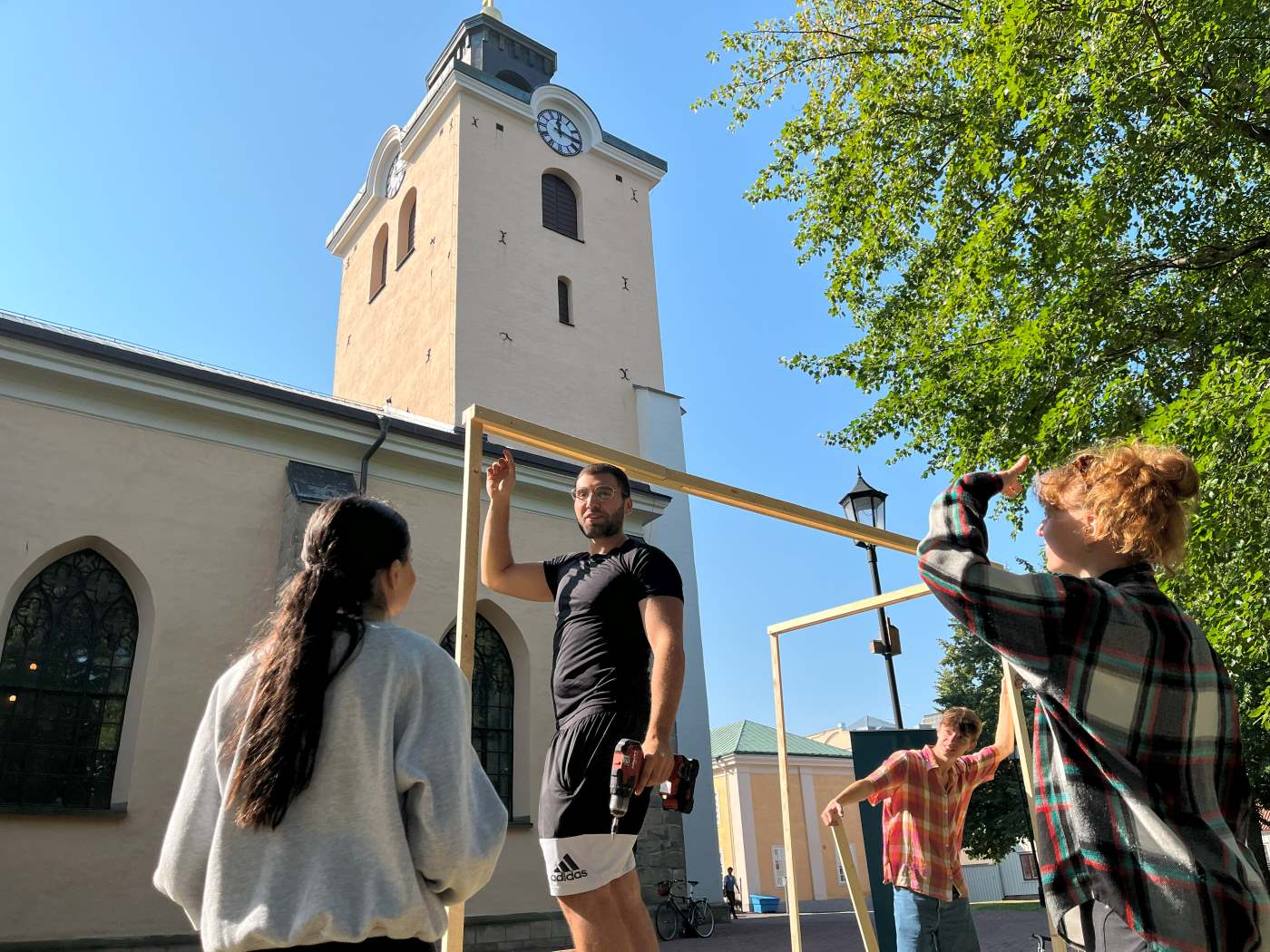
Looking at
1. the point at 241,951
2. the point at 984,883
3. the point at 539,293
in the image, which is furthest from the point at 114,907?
the point at 984,883

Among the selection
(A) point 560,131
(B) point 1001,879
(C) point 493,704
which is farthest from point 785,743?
(B) point 1001,879

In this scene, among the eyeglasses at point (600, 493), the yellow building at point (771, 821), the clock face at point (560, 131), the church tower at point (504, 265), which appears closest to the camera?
the eyeglasses at point (600, 493)

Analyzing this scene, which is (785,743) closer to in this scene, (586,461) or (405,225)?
(586,461)

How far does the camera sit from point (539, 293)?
23.4m

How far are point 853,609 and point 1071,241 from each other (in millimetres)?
5275

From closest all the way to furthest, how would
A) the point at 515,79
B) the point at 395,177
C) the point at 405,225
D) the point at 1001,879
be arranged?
the point at 405,225 < the point at 395,177 < the point at 515,79 < the point at 1001,879

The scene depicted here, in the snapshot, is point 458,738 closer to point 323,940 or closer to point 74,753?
point 323,940

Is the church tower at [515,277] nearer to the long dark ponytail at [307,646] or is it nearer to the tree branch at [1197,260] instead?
the tree branch at [1197,260]

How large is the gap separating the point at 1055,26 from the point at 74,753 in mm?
12614

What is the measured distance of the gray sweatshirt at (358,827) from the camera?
1784mm

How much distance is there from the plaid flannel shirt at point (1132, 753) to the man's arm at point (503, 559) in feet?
6.51

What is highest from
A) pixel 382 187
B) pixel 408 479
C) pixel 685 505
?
pixel 382 187

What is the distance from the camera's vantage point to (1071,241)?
379 inches

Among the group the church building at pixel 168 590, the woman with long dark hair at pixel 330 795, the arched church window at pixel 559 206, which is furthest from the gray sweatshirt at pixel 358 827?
the arched church window at pixel 559 206
